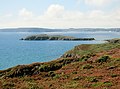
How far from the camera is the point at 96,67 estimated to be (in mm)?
39625

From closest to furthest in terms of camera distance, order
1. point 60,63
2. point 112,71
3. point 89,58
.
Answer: point 112,71 → point 60,63 → point 89,58

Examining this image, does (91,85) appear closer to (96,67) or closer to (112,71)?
(112,71)

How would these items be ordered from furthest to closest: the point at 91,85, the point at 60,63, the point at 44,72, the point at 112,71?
the point at 60,63 → the point at 44,72 → the point at 112,71 → the point at 91,85

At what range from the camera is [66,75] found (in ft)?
116

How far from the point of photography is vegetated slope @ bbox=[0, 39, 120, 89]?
29.3 m

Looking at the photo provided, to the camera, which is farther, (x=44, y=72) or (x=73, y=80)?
(x=44, y=72)

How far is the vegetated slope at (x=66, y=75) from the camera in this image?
96.2 feet

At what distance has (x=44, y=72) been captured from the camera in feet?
128

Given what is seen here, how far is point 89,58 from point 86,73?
1228 cm

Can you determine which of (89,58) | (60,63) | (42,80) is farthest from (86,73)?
(89,58)

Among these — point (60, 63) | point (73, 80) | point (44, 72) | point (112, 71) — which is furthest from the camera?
point (60, 63)

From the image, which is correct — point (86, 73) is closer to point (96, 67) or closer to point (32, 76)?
point (96, 67)

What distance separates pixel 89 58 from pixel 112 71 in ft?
40.4

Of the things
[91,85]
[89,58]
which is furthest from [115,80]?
[89,58]
